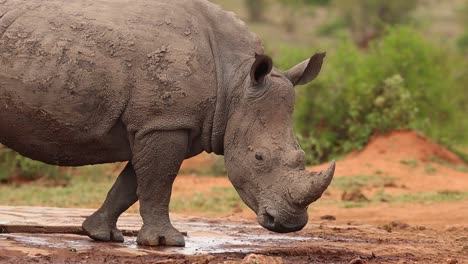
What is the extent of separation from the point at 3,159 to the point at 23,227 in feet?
22.7

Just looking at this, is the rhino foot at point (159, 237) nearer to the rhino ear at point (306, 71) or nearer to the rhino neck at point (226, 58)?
the rhino neck at point (226, 58)

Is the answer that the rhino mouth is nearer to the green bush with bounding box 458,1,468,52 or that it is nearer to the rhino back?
the rhino back

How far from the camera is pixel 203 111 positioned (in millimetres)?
7305

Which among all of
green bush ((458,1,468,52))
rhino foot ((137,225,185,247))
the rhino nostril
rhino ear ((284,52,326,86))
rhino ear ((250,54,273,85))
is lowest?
green bush ((458,1,468,52))

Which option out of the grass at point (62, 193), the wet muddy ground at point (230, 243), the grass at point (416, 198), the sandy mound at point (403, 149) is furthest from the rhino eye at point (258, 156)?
the sandy mound at point (403, 149)

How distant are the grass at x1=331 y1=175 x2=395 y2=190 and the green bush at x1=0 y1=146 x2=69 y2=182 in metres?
4.12

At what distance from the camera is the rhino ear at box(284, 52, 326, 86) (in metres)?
7.66

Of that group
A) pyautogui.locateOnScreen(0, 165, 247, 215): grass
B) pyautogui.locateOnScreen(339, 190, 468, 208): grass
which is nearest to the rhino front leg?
pyautogui.locateOnScreen(0, 165, 247, 215): grass

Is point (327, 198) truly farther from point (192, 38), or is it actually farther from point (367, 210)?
point (192, 38)

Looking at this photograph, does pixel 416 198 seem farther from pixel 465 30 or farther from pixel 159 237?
pixel 465 30

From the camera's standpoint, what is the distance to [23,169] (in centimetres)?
1509

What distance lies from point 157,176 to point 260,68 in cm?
106

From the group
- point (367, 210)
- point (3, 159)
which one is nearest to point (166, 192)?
point (367, 210)

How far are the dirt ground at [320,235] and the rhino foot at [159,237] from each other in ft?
0.34
